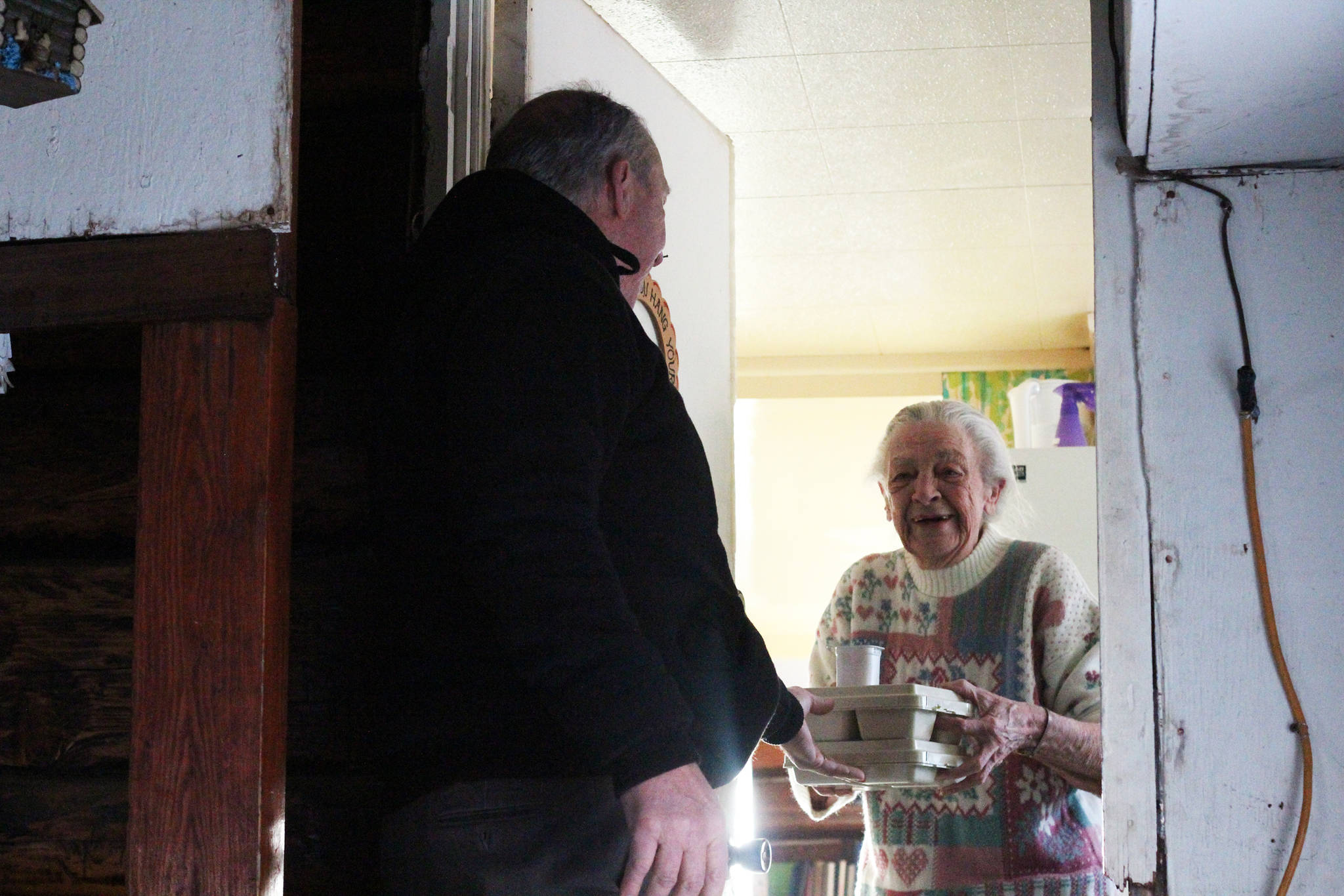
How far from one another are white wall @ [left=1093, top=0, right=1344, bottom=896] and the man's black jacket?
430mm

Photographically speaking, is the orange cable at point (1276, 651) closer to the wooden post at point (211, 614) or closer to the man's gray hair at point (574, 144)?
the man's gray hair at point (574, 144)

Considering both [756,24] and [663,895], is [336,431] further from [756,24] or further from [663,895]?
[756,24]

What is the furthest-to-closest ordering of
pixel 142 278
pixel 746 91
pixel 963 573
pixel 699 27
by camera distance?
pixel 746 91
pixel 699 27
pixel 963 573
pixel 142 278

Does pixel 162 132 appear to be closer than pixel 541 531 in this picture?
No

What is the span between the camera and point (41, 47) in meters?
1.12

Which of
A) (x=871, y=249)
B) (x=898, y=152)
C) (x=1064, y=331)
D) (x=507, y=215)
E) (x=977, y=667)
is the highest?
(x=898, y=152)

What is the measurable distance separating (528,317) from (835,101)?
259 cm

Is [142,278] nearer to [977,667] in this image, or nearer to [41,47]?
[41,47]

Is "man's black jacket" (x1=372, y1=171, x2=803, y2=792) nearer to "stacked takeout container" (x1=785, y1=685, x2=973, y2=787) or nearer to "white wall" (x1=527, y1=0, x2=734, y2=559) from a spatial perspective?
"stacked takeout container" (x1=785, y1=685, x2=973, y2=787)

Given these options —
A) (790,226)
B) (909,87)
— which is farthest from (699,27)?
(790,226)

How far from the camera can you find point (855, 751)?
6.57ft

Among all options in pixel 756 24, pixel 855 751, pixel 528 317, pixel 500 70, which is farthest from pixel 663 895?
pixel 756 24

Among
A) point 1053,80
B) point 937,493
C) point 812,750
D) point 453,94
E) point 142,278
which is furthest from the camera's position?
point 1053,80

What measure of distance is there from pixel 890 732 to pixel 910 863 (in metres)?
0.32
